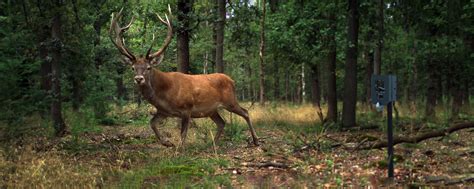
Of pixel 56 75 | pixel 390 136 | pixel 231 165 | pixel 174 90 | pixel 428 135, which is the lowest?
pixel 231 165

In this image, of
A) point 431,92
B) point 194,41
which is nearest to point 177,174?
point 194,41

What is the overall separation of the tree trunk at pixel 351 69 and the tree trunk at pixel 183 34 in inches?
180

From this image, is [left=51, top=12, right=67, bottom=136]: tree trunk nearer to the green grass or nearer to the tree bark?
the green grass

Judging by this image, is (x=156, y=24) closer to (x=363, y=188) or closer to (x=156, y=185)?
(x=156, y=185)

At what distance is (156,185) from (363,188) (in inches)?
107

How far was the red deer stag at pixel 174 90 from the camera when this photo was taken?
951 cm

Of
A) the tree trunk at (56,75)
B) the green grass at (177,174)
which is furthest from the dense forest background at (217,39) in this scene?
the green grass at (177,174)

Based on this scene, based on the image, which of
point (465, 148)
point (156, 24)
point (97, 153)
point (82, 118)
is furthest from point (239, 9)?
point (465, 148)

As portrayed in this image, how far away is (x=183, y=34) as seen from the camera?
13.5 m

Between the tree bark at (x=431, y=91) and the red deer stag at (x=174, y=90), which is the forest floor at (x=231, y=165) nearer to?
the red deer stag at (x=174, y=90)

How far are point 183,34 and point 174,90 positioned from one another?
3811 millimetres

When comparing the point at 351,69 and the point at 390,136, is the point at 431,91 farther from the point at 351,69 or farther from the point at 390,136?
the point at 390,136

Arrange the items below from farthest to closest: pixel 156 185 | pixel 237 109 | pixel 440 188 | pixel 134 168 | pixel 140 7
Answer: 1. pixel 140 7
2. pixel 237 109
3. pixel 134 168
4. pixel 156 185
5. pixel 440 188

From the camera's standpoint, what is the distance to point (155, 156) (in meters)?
8.38
